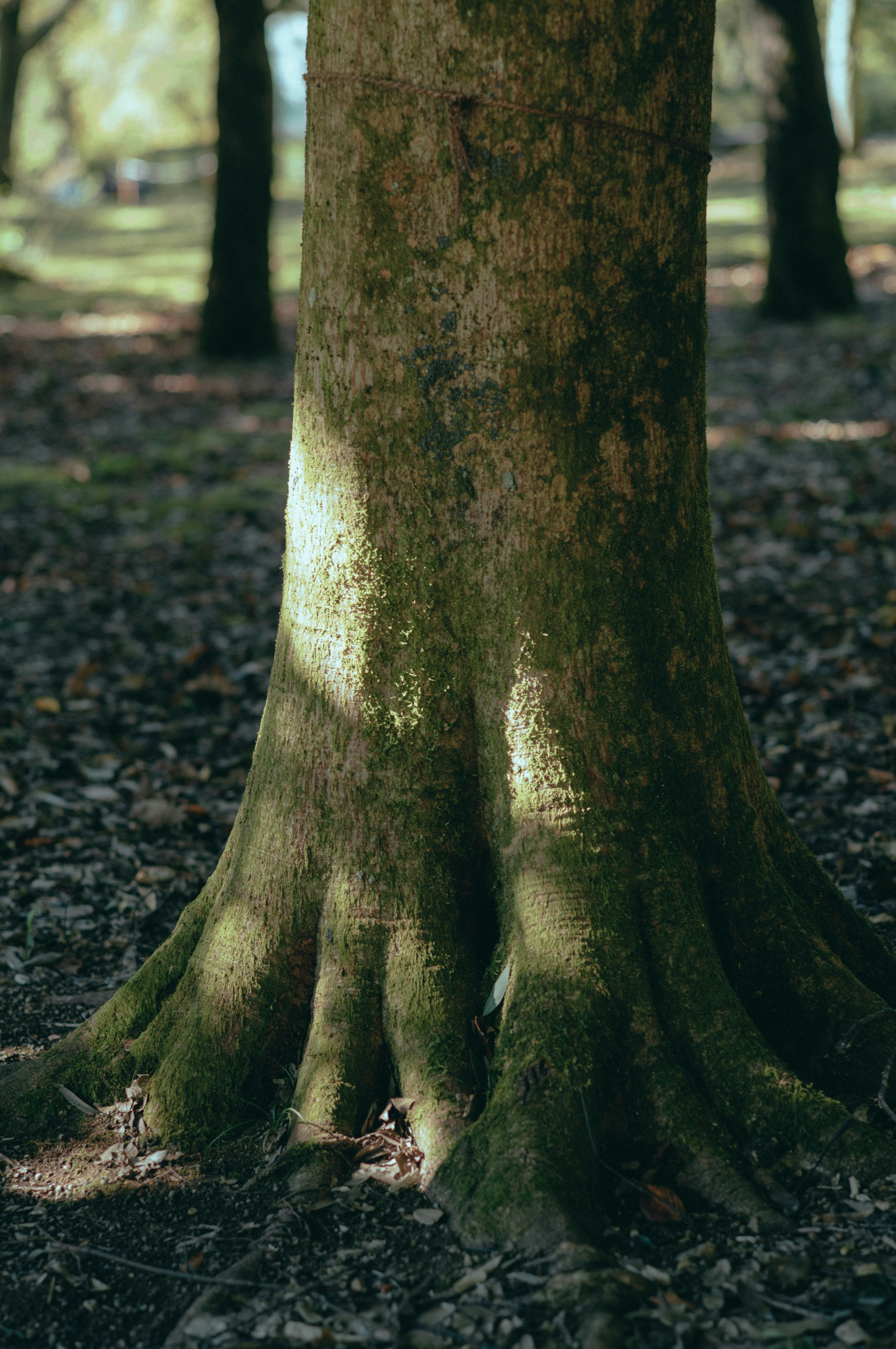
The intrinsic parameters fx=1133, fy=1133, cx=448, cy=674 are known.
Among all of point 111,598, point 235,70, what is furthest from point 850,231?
point 111,598

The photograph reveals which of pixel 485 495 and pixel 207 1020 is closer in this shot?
pixel 485 495

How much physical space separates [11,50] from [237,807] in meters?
27.8

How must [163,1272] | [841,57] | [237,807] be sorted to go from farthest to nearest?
[841,57], [237,807], [163,1272]

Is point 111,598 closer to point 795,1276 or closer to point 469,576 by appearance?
point 469,576

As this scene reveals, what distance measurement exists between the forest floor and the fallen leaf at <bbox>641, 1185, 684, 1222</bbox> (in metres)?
0.01

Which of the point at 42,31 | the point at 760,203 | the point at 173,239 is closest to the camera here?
the point at 760,203

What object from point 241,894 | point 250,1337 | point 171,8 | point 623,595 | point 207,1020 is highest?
point 171,8

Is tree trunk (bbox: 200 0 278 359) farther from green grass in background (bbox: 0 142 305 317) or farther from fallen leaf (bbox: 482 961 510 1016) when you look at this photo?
fallen leaf (bbox: 482 961 510 1016)

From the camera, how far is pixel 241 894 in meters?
2.76

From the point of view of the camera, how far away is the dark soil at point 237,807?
209 cm

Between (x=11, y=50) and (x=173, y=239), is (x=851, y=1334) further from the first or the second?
(x=11, y=50)

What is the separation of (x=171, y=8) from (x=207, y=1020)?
39.2 meters

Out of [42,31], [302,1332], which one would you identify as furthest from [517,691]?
[42,31]

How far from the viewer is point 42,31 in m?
26.7
